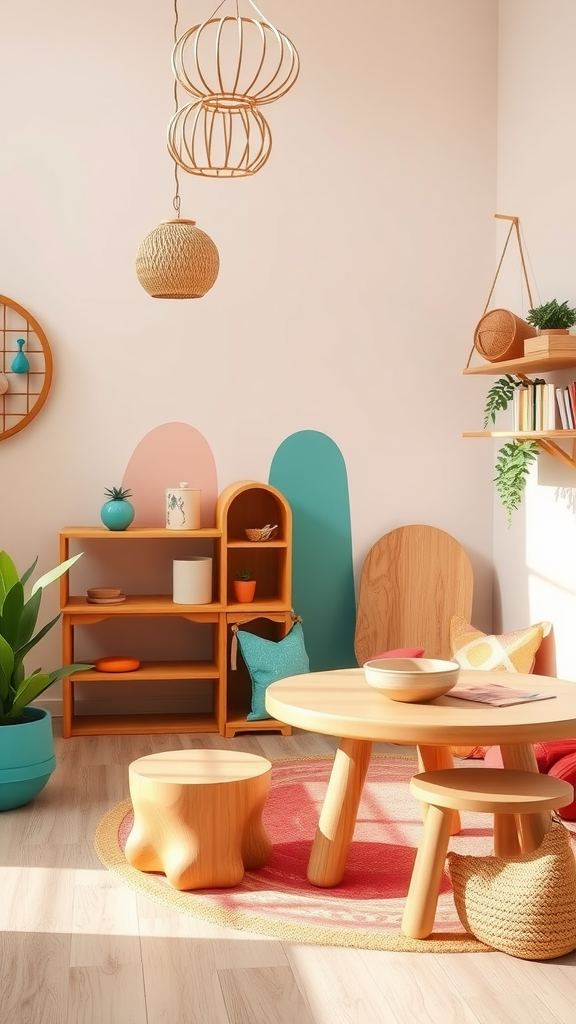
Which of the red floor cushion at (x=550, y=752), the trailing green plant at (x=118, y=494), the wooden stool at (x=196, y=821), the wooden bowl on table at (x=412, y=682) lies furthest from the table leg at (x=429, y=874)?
the trailing green plant at (x=118, y=494)

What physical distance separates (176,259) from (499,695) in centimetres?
153

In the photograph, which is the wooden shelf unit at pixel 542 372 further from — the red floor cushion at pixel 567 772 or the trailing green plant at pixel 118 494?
the trailing green plant at pixel 118 494

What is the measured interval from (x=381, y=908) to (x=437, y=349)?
2.86 metres

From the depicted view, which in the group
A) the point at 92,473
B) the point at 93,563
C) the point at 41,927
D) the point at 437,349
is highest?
the point at 437,349

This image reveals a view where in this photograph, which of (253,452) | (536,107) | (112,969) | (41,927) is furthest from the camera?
(253,452)

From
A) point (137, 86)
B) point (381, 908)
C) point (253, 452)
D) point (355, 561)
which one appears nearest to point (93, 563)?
point (253, 452)

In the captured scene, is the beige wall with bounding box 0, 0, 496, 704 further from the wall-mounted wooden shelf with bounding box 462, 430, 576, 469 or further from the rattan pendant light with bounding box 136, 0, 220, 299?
the rattan pendant light with bounding box 136, 0, 220, 299

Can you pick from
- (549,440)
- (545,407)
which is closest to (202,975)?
(545,407)

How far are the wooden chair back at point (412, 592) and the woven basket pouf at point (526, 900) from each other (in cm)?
235

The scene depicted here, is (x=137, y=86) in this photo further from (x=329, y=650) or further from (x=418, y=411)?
(x=329, y=650)

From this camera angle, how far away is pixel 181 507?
14.9ft

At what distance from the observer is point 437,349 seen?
16.4ft

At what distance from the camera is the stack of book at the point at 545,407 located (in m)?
3.90

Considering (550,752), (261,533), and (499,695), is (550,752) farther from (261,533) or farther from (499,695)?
(261,533)
